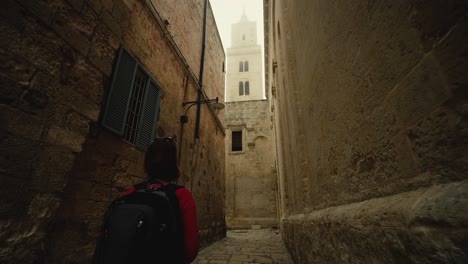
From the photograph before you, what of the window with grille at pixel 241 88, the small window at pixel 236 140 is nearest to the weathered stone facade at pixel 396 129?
the small window at pixel 236 140

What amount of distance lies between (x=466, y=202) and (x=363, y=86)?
925 millimetres

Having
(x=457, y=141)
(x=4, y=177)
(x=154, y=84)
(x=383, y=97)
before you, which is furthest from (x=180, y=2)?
(x=457, y=141)

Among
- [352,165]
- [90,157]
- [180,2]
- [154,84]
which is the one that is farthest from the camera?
[180,2]

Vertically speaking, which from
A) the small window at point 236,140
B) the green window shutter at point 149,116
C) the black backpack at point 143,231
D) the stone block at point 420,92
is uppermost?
the small window at point 236,140

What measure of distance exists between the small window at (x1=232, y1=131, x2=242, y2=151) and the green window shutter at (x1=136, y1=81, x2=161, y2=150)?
476 inches

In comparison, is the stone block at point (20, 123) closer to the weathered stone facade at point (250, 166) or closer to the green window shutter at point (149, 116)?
the green window shutter at point (149, 116)

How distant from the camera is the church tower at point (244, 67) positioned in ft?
118

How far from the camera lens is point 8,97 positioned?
1.66m

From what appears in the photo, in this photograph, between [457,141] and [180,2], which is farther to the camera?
[180,2]

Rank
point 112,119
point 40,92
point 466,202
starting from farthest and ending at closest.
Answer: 1. point 112,119
2. point 40,92
3. point 466,202

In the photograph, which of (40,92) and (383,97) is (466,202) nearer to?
(383,97)

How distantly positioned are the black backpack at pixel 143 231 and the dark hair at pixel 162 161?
0.26 m

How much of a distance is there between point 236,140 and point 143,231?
15.3 meters

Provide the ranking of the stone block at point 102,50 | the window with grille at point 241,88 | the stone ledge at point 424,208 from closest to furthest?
the stone ledge at point 424,208
the stone block at point 102,50
the window with grille at point 241,88
